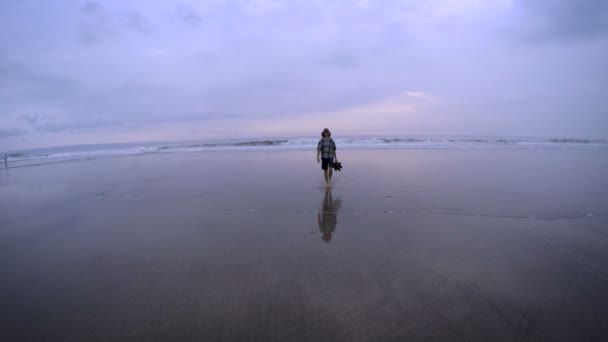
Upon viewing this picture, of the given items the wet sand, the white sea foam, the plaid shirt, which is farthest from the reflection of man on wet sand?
the white sea foam

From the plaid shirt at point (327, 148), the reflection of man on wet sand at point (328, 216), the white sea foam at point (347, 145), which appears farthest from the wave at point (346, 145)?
the reflection of man on wet sand at point (328, 216)

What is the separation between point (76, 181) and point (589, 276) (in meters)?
14.3

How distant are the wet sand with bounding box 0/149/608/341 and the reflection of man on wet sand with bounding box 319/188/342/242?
0.05 meters

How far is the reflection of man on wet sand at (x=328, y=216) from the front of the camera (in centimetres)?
464

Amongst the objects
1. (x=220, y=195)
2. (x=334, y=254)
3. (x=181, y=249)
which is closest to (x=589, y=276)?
(x=334, y=254)

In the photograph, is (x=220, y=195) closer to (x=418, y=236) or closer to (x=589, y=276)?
(x=418, y=236)

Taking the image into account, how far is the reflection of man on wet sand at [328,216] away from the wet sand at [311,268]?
0.05 m

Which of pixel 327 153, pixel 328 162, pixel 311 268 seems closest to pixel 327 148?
pixel 327 153

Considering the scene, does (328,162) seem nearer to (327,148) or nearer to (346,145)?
(327,148)

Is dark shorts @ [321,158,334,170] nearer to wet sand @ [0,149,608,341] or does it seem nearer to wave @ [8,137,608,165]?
wet sand @ [0,149,608,341]

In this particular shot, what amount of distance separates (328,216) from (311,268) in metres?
2.17

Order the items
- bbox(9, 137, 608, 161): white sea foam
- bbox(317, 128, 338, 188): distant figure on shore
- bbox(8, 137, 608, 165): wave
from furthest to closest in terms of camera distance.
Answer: bbox(8, 137, 608, 165): wave → bbox(9, 137, 608, 161): white sea foam → bbox(317, 128, 338, 188): distant figure on shore

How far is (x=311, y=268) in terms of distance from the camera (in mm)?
3348

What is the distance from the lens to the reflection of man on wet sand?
4.64 m
